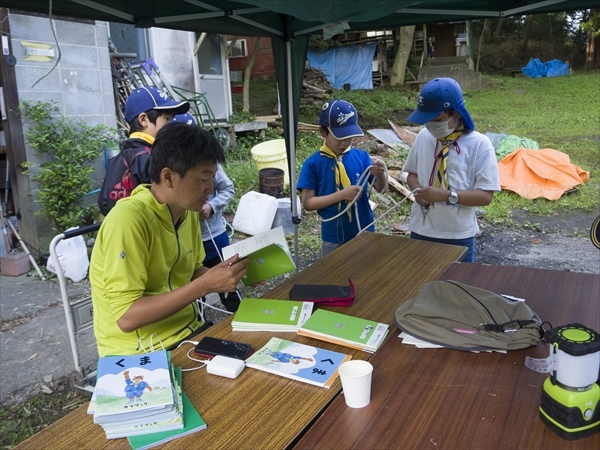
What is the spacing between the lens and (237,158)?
9.76 meters

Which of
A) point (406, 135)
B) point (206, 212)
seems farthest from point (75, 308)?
point (406, 135)

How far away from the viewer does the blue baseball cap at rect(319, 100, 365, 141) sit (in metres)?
2.92

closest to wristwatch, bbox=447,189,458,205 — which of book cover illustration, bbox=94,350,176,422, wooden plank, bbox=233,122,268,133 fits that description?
book cover illustration, bbox=94,350,176,422

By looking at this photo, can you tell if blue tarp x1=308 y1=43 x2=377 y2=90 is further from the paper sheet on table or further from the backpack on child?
the paper sheet on table

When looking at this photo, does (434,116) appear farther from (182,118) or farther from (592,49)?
(592,49)

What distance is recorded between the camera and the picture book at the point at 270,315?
1852mm

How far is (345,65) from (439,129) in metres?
16.6

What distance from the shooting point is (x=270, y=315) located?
6.34 ft

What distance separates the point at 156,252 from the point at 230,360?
56 centimetres

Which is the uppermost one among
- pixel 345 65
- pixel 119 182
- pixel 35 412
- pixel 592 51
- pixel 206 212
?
pixel 592 51

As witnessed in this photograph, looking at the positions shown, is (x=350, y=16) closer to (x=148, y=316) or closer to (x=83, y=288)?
(x=148, y=316)

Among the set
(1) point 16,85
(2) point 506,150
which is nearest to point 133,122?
(1) point 16,85

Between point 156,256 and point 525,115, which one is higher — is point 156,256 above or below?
below

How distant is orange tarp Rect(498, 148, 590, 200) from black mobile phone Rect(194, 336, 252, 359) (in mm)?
6667
